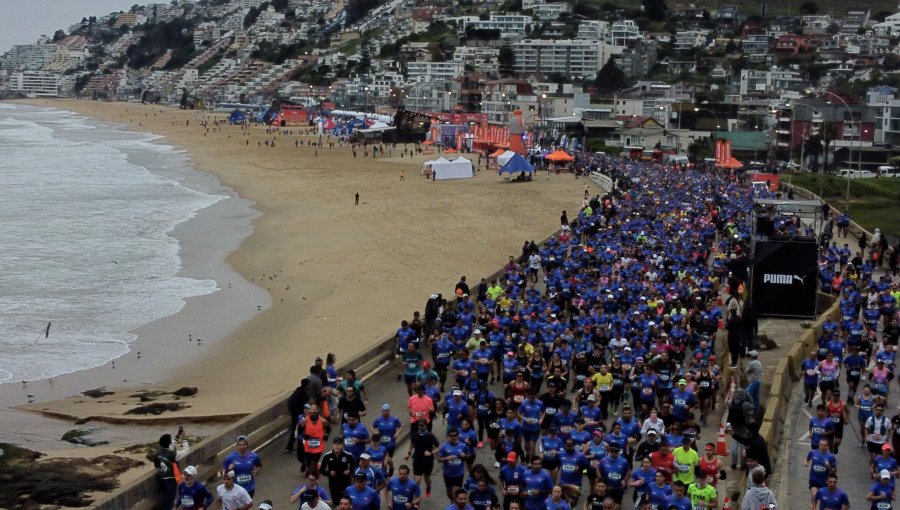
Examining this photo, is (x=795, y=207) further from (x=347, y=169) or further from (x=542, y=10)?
(x=542, y=10)

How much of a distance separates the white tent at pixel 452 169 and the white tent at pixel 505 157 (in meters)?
1.58

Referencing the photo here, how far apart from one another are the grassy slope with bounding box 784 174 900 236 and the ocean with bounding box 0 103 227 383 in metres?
23.3

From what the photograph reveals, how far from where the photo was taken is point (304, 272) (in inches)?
1180

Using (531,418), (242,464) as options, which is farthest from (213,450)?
(531,418)

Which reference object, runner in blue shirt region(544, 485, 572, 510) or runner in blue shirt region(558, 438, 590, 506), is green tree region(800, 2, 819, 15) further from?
runner in blue shirt region(544, 485, 572, 510)

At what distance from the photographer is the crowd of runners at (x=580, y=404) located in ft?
30.8

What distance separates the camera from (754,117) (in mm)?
86938

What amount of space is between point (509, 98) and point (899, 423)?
89634mm

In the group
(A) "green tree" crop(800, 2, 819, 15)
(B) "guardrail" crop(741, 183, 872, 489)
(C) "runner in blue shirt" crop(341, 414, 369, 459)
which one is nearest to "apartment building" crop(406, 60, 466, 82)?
(A) "green tree" crop(800, 2, 819, 15)

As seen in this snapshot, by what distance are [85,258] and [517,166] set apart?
1009 inches

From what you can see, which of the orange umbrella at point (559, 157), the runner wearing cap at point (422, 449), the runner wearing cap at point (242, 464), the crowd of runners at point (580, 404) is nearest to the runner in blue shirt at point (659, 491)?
the crowd of runners at point (580, 404)

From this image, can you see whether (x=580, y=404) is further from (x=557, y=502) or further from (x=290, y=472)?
(x=557, y=502)

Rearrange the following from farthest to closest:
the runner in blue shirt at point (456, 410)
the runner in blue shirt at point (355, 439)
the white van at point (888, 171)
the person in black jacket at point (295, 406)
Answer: the white van at point (888, 171) → the person in black jacket at point (295, 406) → the runner in blue shirt at point (456, 410) → the runner in blue shirt at point (355, 439)

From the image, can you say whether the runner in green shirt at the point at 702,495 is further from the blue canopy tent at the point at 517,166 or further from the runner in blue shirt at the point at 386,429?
the blue canopy tent at the point at 517,166
